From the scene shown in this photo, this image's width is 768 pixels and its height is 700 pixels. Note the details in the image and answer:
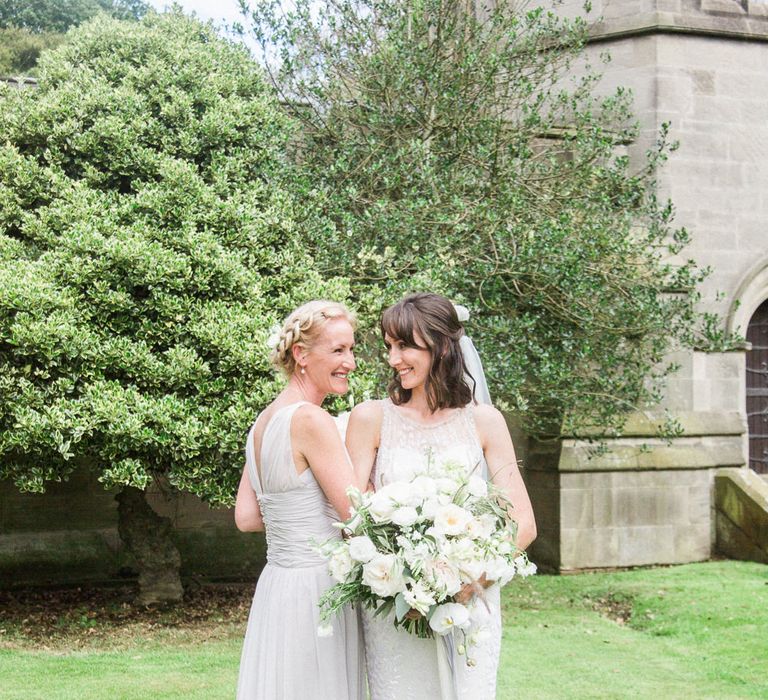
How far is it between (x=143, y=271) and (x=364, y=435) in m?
4.78

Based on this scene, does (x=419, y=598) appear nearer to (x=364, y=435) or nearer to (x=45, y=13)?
(x=364, y=435)

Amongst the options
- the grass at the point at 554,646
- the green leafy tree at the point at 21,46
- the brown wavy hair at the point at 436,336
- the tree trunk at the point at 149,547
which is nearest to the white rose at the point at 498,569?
the brown wavy hair at the point at 436,336

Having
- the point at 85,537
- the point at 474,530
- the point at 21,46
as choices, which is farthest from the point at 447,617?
the point at 21,46

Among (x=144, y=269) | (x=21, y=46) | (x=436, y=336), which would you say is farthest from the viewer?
(x=21, y=46)

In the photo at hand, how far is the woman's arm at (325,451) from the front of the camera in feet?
11.6

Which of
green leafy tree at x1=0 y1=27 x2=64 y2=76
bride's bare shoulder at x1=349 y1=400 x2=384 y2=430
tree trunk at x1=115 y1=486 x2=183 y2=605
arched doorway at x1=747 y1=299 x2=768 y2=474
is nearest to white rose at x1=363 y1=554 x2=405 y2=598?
bride's bare shoulder at x1=349 y1=400 x2=384 y2=430

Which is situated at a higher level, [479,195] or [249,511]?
[479,195]

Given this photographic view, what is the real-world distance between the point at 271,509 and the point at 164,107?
259 inches

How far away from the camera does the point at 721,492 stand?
12.2 metres

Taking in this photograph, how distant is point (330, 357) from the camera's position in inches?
146

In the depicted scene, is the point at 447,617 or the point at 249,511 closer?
the point at 447,617

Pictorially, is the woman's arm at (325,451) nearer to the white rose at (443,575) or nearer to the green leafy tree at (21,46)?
the white rose at (443,575)

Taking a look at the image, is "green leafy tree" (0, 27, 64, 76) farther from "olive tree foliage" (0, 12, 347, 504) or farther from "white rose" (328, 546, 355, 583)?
"white rose" (328, 546, 355, 583)

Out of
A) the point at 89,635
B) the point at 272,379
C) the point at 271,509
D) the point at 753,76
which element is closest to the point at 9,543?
the point at 89,635
